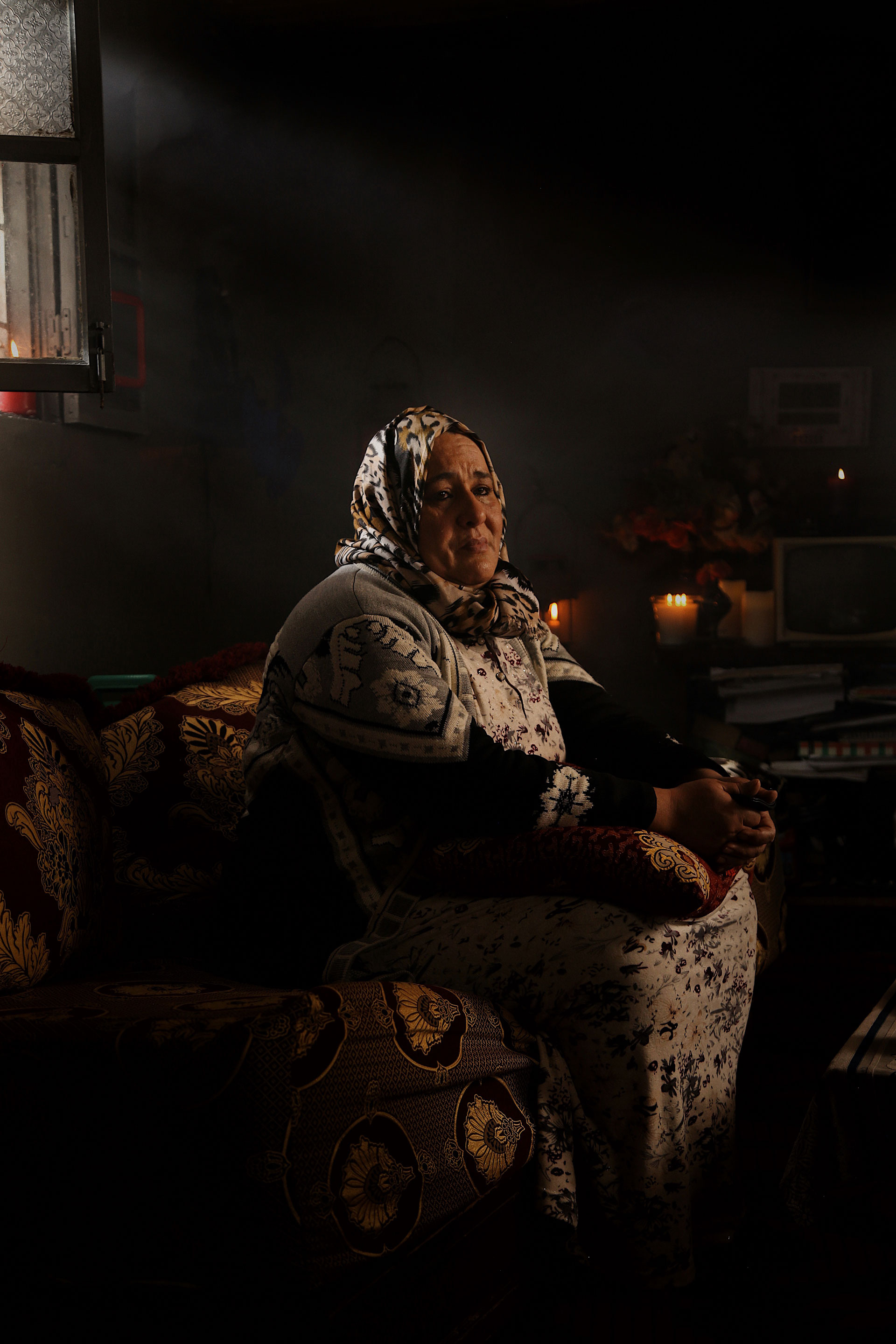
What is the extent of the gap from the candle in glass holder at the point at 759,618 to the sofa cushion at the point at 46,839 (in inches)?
82.6

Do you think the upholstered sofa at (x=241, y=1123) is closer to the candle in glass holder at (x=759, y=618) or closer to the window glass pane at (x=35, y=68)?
the window glass pane at (x=35, y=68)

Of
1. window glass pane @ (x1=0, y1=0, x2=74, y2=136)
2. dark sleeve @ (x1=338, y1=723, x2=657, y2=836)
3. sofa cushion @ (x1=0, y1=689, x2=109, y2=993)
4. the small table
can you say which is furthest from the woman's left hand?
window glass pane @ (x1=0, y1=0, x2=74, y2=136)

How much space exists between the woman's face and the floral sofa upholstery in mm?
656

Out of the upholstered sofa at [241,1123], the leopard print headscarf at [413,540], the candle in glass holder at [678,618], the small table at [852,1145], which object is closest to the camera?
the upholstered sofa at [241,1123]

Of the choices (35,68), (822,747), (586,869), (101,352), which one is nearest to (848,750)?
(822,747)

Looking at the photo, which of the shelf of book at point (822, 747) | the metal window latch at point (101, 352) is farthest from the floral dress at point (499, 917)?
the shelf of book at point (822, 747)

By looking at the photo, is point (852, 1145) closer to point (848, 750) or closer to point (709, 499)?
point (848, 750)

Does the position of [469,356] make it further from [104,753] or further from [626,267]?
[104,753]

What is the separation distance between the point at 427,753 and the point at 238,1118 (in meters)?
0.49

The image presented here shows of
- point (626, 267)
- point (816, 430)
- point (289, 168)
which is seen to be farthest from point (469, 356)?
point (816, 430)

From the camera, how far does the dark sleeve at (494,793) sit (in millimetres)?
1201

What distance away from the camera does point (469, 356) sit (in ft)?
10.5

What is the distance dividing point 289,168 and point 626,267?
3.77 ft

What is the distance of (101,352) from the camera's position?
183cm
